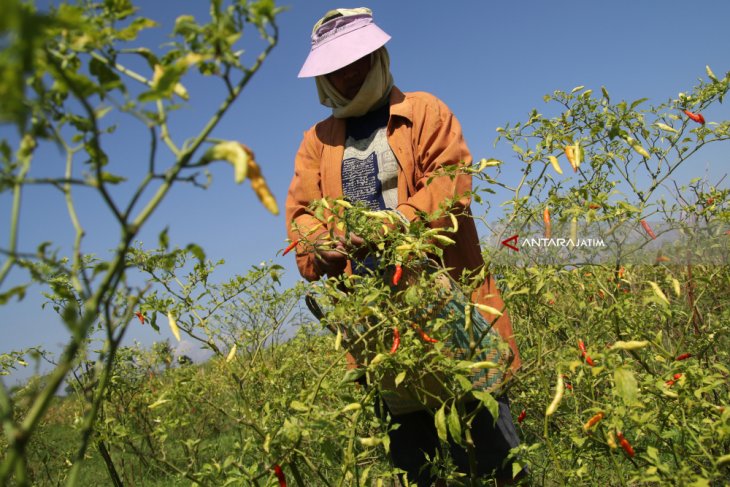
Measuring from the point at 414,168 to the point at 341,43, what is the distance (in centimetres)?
64

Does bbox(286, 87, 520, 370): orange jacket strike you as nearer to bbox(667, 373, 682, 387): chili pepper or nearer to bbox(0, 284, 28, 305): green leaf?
bbox(667, 373, 682, 387): chili pepper

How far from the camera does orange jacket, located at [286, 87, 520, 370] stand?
2270 millimetres

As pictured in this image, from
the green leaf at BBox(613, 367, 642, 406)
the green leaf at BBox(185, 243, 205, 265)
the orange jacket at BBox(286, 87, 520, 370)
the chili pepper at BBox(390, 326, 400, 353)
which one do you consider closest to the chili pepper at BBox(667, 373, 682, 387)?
the orange jacket at BBox(286, 87, 520, 370)

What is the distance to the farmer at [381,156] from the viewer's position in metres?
2.37

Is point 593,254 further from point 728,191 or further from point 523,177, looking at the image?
point 728,191

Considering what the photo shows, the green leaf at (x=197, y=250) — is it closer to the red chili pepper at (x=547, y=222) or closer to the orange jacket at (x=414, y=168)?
the red chili pepper at (x=547, y=222)

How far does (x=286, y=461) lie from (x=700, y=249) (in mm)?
1428

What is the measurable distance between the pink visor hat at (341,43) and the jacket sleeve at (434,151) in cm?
33

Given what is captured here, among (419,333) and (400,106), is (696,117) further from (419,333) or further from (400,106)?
(419,333)

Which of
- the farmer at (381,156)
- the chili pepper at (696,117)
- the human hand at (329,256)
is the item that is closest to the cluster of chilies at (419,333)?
the human hand at (329,256)

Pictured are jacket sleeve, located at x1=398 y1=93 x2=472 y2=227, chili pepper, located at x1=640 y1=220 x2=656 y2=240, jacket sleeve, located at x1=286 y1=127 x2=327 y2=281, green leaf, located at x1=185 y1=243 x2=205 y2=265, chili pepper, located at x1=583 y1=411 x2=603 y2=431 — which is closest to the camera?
green leaf, located at x1=185 y1=243 x2=205 y2=265

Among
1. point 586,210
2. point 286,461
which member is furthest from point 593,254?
point 286,461

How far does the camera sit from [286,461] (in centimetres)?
151

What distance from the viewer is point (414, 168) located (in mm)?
2525
